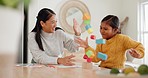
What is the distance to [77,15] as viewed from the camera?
4.34 metres

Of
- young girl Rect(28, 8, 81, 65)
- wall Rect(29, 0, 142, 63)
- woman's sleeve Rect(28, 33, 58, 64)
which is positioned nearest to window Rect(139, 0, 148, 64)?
wall Rect(29, 0, 142, 63)

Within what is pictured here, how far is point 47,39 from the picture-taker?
1.94 m

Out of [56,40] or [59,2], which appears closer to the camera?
[56,40]

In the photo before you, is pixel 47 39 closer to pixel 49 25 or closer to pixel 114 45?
pixel 49 25

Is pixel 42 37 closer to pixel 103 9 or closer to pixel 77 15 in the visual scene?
pixel 77 15

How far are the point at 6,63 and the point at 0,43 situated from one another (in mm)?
38

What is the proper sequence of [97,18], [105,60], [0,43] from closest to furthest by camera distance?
[0,43] → [105,60] → [97,18]

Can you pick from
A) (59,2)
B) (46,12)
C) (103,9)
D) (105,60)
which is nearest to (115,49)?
(105,60)

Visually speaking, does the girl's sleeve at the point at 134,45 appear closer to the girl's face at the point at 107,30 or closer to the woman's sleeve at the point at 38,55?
the girl's face at the point at 107,30

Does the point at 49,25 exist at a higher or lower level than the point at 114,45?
higher

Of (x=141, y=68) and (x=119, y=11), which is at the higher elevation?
(x=119, y=11)

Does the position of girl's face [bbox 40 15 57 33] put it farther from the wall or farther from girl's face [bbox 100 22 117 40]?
the wall

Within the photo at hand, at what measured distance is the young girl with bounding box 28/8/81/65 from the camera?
1799 mm

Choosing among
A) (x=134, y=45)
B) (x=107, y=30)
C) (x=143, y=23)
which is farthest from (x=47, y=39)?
(x=143, y=23)
